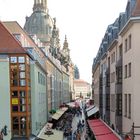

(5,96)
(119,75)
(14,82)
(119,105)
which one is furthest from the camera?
(14,82)

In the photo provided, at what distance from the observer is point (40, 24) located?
438 ft

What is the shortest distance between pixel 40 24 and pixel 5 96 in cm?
9716

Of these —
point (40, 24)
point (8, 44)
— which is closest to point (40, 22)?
point (40, 24)

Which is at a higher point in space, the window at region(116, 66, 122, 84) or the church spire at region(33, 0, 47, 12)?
the church spire at region(33, 0, 47, 12)

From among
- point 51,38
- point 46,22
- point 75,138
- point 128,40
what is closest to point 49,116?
point 75,138

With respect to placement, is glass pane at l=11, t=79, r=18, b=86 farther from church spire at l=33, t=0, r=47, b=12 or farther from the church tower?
church spire at l=33, t=0, r=47, b=12

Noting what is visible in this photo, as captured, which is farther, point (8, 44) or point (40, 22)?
point (40, 22)

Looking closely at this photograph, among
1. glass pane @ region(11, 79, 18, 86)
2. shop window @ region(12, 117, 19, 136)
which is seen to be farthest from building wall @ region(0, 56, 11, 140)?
shop window @ region(12, 117, 19, 136)

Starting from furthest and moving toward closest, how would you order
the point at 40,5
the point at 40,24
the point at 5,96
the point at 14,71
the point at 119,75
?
the point at 40,5 → the point at 40,24 → the point at 14,71 → the point at 5,96 → the point at 119,75

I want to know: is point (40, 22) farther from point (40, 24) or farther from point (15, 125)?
point (15, 125)

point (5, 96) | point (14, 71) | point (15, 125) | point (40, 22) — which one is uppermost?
point (40, 22)

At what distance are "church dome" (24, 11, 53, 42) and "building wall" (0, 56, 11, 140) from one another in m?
88.5

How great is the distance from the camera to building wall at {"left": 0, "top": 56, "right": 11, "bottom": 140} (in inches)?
1489

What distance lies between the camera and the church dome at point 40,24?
130750 mm
